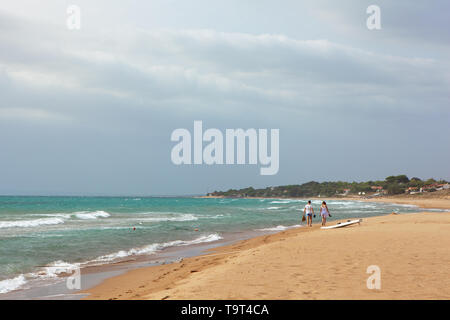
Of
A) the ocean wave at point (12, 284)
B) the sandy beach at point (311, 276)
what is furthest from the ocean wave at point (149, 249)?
the ocean wave at point (12, 284)

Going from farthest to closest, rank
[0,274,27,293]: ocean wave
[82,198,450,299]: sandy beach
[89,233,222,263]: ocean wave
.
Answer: [89,233,222,263]: ocean wave, [0,274,27,293]: ocean wave, [82,198,450,299]: sandy beach

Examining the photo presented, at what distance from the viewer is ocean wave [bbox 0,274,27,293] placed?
934cm

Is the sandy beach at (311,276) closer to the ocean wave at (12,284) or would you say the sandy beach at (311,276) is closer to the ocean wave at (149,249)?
the ocean wave at (12,284)

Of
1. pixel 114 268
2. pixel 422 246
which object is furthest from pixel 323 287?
pixel 114 268

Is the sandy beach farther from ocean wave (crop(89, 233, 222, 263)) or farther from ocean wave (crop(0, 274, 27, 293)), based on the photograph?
ocean wave (crop(89, 233, 222, 263))

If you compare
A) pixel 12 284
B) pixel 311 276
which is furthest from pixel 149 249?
pixel 311 276

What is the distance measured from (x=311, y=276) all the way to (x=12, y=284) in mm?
7733

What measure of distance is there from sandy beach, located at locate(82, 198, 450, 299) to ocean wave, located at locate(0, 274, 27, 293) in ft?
6.92

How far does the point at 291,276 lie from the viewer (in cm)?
719

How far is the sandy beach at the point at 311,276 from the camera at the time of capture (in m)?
6.02

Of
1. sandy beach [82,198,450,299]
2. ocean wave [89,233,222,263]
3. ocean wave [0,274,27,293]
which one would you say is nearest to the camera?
sandy beach [82,198,450,299]

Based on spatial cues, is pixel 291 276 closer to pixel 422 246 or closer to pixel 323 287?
pixel 323 287

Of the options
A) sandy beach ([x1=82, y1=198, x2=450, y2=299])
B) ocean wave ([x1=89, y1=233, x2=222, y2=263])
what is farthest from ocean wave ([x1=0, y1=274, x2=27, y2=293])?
ocean wave ([x1=89, y1=233, x2=222, y2=263])

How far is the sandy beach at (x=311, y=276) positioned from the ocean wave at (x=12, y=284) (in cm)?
211
